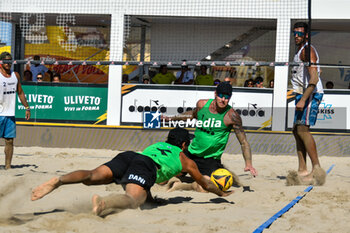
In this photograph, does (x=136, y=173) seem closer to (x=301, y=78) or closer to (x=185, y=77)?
(x=301, y=78)

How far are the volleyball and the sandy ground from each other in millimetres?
140

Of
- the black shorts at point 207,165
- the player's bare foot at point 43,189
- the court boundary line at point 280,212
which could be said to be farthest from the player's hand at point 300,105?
the player's bare foot at point 43,189

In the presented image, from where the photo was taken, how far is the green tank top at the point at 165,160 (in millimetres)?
4898

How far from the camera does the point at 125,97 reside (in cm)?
1086

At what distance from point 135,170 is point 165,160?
0.36m

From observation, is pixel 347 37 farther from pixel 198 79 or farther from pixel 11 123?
pixel 11 123

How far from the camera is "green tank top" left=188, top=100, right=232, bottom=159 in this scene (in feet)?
20.1

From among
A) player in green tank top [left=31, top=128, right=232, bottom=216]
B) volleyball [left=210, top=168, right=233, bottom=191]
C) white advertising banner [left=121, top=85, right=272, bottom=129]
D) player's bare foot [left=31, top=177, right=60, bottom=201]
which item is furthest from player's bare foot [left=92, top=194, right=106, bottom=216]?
white advertising banner [left=121, top=85, right=272, bottom=129]

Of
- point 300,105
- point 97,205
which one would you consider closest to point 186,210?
point 97,205

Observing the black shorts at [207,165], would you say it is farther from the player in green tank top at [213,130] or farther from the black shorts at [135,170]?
the black shorts at [135,170]

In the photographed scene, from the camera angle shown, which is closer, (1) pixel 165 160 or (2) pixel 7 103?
(1) pixel 165 160

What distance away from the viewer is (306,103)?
6.47 metres

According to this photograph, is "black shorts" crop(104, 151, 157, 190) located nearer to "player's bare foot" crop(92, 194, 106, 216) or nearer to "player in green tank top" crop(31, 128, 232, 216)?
"player in green tank top" crop(31, 128, 232, 216)

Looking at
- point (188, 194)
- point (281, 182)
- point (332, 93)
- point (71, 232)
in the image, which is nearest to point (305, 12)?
point (332, 93)
